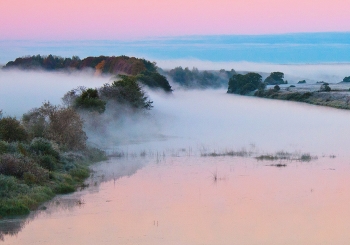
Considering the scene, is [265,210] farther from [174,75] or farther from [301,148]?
[174,75]

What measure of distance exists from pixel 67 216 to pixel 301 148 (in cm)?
1987

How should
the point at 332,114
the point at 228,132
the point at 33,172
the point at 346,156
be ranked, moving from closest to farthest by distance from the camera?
the point at 33,172 < the point at 346,156 < the point at 228,132 < the point at 332,114

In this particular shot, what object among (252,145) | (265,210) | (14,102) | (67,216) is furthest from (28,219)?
(14,102)

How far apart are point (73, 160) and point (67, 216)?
9.08m

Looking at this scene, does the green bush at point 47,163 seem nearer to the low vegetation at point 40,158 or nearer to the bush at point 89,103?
the low vegetation at point 40,158

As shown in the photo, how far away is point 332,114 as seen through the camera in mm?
68438

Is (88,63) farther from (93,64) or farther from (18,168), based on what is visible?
(18,168)

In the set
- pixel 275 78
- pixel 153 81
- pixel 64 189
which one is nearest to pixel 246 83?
pixel 275 78

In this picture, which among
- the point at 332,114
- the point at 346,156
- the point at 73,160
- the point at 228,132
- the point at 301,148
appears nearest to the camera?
the point at 73,160

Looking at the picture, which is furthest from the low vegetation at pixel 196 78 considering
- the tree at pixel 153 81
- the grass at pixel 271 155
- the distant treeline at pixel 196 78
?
the grass at pixel 271 155

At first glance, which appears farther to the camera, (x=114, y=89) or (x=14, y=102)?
(x=14, y=102)

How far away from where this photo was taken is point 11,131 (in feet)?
99.8

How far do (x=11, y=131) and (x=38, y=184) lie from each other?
22.8 feet

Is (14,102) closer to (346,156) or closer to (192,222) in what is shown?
(346,156)
